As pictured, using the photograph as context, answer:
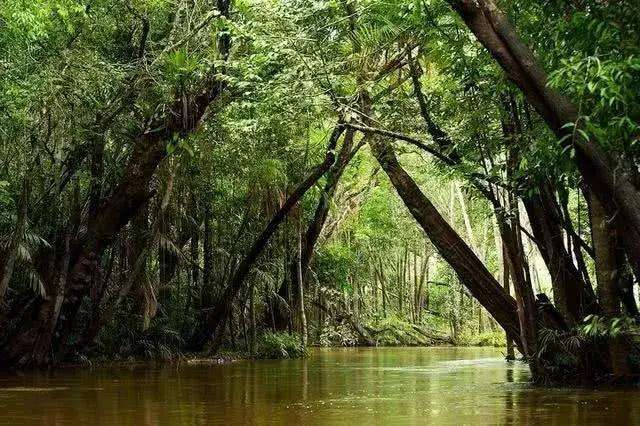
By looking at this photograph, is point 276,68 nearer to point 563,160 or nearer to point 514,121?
point 514,121

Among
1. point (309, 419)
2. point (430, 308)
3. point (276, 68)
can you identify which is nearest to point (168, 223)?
point (276, 68)

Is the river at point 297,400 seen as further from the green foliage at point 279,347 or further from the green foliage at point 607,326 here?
the green foliage at point 279,347

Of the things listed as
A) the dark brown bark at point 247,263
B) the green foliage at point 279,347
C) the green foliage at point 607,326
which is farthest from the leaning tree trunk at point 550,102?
the green foliage at point 279,347

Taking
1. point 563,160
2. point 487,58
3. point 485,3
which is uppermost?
point 487,58

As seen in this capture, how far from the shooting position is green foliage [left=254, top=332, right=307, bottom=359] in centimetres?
2184

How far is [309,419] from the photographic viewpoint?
7355 millimetres

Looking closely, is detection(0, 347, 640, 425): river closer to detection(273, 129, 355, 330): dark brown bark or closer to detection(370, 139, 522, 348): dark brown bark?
detection(370, 139, 522, 348): dark brown bark

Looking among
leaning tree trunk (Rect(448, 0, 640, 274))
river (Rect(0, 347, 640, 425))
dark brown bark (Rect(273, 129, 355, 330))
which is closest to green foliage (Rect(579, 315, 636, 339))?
river (Rect(0, 347, 640, 425))

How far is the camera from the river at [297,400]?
293 inches

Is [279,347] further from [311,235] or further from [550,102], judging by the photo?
[550,102]

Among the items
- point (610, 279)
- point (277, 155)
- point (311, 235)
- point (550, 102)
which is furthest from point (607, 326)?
point (311, 235)

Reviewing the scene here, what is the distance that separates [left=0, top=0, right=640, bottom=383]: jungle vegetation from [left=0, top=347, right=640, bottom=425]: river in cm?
100

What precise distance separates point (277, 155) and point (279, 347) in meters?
5.61

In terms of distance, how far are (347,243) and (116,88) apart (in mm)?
18219
